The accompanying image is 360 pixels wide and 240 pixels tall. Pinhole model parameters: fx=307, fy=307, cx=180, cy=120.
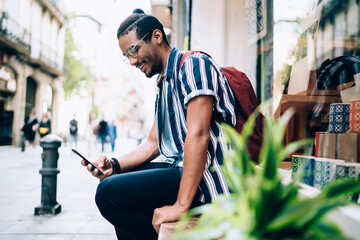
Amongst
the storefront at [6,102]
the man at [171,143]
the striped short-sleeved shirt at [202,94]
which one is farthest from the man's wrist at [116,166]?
the storefront at [6,102]

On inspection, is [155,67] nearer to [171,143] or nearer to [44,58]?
[171,143]

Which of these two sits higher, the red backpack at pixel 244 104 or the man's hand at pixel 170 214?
the red backpack at pixel 244 104

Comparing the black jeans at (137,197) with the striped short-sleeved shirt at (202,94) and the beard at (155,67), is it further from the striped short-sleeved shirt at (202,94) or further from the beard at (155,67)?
the beard at (155,67)

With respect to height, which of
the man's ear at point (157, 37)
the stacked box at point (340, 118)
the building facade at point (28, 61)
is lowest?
the stacked box at point (340, 118)

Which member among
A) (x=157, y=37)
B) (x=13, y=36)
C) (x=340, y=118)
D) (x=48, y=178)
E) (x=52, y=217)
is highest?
(x=13, y=36)

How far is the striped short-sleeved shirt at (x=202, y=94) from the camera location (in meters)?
1.62

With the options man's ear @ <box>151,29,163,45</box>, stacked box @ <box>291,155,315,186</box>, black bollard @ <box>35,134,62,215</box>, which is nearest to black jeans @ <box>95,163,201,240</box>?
stacked box @ <box>291,155,315,186</box>

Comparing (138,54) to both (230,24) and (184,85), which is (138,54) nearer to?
(184,85)

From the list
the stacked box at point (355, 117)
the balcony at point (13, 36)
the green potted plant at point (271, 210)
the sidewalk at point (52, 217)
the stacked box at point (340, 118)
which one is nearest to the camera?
the green potted plant at point (271, 210)

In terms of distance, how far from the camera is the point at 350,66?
2139mm

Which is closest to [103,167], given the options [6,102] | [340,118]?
[340,118]

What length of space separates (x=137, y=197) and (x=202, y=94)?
0.70m

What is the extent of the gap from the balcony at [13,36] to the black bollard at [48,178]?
14.9 metres

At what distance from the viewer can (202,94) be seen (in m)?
1.57
